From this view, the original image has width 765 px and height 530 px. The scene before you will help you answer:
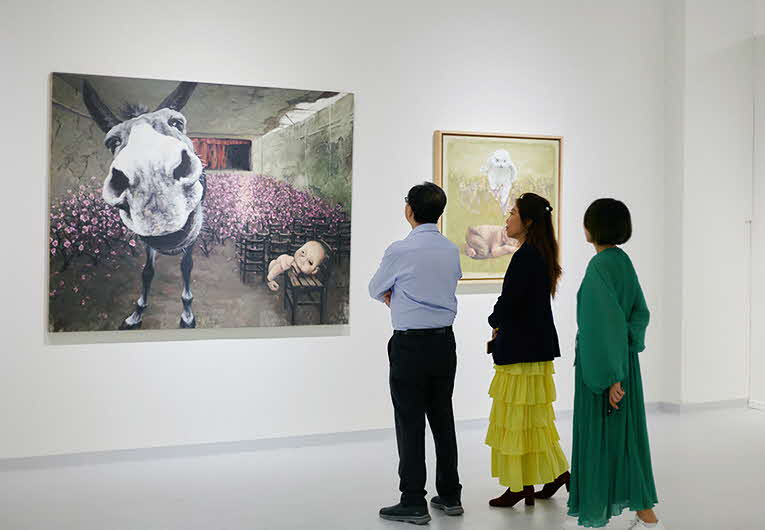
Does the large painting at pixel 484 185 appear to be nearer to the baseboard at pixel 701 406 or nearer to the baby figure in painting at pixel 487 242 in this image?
the baby figure in painting at pixel 487 242

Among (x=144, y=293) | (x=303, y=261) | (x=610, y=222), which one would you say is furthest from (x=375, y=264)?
(x=610, y=222)

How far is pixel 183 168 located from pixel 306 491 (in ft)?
7.48

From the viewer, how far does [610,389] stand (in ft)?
13.1

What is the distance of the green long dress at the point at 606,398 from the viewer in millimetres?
3979

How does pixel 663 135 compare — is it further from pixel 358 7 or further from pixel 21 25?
pixel 21 25

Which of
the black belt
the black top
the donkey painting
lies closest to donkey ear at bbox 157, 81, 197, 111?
the donkey painting

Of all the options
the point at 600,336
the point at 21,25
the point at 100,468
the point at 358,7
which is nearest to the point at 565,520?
the point at 600,336

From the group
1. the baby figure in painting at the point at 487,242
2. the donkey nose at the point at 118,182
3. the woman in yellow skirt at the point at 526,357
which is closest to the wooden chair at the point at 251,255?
the donkey nose at the point at 118,182

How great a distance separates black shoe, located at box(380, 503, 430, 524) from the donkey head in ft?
7.88

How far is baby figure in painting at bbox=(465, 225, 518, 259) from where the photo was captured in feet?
21.7

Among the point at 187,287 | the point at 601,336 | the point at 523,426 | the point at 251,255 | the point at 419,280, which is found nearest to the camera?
the point at 601,336

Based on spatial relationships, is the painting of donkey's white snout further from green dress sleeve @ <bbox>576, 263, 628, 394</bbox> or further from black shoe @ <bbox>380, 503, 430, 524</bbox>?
green dress sleeve @ <bbox>576, 263, 628, 394</bbox>

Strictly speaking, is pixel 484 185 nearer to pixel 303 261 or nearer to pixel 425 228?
pixel 303 261

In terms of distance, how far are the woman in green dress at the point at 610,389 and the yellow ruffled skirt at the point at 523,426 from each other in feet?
1.28
